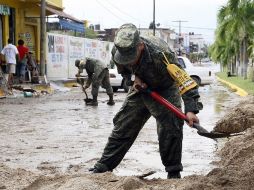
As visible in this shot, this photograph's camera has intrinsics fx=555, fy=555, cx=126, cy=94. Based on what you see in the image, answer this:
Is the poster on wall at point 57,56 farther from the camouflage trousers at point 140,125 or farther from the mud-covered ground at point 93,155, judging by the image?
the camouflage trousers at point 140,125

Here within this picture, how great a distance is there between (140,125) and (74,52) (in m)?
24.2

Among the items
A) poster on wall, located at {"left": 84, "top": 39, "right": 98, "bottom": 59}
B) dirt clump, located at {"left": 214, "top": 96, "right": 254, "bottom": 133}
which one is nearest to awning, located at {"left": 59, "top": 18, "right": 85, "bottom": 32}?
poster on wall, located at {"left": 84, "top": 39, "right": 98, "bottom": 59}

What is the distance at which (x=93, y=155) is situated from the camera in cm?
760

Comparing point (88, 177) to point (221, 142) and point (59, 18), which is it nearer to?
point (221, 142)

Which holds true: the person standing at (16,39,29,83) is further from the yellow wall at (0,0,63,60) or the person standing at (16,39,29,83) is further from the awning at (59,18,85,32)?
the awning at (59,18,85,32)

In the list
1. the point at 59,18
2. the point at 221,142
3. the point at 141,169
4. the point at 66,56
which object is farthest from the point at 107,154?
the point at 66,56

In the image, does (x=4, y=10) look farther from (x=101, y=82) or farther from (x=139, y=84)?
(x=139, y=84)

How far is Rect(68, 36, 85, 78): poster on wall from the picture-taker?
94.5 ft

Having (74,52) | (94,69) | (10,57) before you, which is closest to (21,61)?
(10,57)

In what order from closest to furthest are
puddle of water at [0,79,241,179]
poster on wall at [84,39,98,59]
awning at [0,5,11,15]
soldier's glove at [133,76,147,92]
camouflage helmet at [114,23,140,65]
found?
camouflage helmet at [114,23,140,65]
soldier's glove at [133,76,147,92]
puddle of water at [0,79,241,179]
awning at [0,5,11,15]
poster on wall at [84,39,98,59]

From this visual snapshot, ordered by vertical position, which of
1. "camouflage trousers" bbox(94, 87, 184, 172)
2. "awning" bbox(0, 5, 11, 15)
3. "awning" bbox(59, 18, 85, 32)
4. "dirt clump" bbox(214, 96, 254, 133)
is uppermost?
"awning" bbox(0, 5, 11, 15)

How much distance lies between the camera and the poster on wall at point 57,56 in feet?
85.3

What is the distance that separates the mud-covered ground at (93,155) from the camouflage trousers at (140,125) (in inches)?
8.4

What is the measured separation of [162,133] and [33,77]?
1733cm
